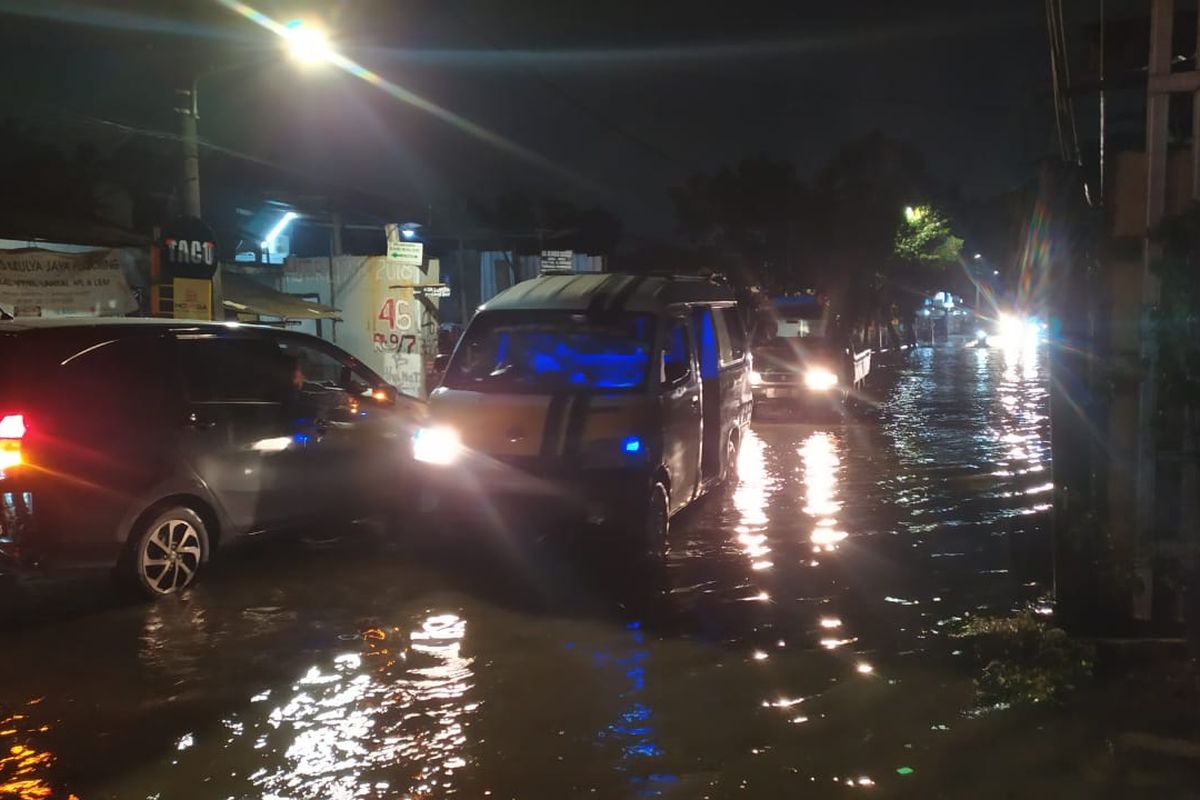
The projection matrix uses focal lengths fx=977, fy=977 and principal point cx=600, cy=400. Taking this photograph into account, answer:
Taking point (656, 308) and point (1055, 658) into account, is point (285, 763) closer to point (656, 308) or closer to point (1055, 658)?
point (1055, 658)

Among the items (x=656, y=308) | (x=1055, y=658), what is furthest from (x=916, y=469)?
(x=1055, y=658)

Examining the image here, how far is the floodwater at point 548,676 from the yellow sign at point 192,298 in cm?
419

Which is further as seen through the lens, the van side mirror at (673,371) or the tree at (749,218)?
the tree at (749,218)

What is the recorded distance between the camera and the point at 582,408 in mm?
7340

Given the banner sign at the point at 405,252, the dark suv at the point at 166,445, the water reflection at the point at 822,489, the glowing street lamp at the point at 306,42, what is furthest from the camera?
the banner sign at the point at 405,252

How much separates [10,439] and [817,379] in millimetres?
14943

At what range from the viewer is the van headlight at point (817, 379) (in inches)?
735

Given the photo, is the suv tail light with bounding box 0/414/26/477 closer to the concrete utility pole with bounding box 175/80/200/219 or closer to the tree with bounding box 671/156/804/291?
the concrete utility pole with bounding box 175/80/200/219

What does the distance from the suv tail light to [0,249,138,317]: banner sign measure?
23.9 ft

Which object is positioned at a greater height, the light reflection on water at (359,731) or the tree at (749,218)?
the tree at (749,218)

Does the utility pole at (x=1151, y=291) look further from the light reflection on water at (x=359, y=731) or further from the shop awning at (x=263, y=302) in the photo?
the shop awning at (x=263, y=302)

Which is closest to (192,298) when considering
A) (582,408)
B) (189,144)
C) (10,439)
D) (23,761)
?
(189,144)

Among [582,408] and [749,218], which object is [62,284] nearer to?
[582,408]

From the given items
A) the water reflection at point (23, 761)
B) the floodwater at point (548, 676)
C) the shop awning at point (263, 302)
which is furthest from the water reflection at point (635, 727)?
the shop awning at point (263, 302)
